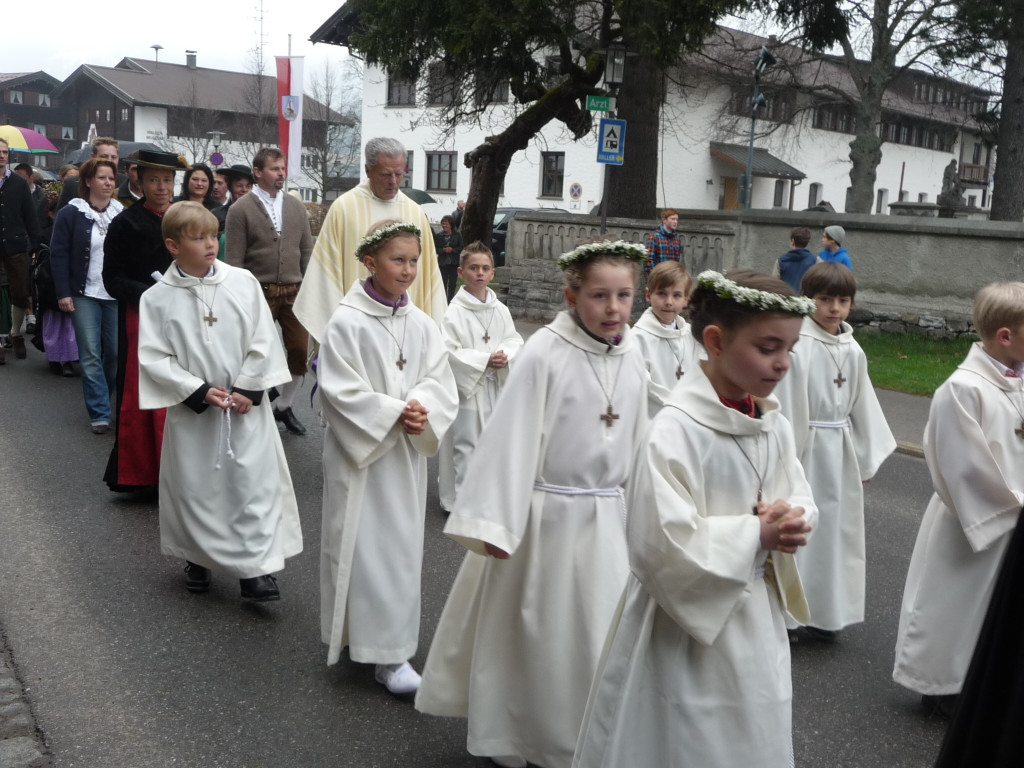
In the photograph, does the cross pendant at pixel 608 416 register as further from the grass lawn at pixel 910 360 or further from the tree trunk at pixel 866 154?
the tree trunk at pixel 866 154

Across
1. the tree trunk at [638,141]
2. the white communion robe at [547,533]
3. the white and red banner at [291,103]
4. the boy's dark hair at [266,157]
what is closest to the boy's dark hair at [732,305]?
the white communion robe at [547,533]

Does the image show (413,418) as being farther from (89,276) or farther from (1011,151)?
(1011,151)

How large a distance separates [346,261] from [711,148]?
130 ft

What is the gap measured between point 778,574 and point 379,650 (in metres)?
1.99

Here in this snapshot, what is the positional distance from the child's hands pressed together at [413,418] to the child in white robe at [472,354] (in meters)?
2.66

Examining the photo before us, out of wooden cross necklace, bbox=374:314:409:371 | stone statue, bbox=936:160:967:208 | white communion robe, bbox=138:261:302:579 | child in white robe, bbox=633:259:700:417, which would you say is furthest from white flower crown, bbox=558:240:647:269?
stone statue, bbox=936:160:967:208

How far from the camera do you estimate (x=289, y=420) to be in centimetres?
938

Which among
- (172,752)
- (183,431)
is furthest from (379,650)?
(183,431)

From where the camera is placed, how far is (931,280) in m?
16.8

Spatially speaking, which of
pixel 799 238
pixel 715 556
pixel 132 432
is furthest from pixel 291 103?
pixel 715 556

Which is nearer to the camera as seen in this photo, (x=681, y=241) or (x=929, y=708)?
(x=929, y=708)

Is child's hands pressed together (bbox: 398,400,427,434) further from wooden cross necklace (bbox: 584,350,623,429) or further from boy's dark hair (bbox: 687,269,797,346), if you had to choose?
boy's dark hair (bbox: 687,269,797,346)

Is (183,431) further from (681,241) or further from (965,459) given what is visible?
(681,241)

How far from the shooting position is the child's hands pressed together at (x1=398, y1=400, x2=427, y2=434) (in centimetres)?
445
